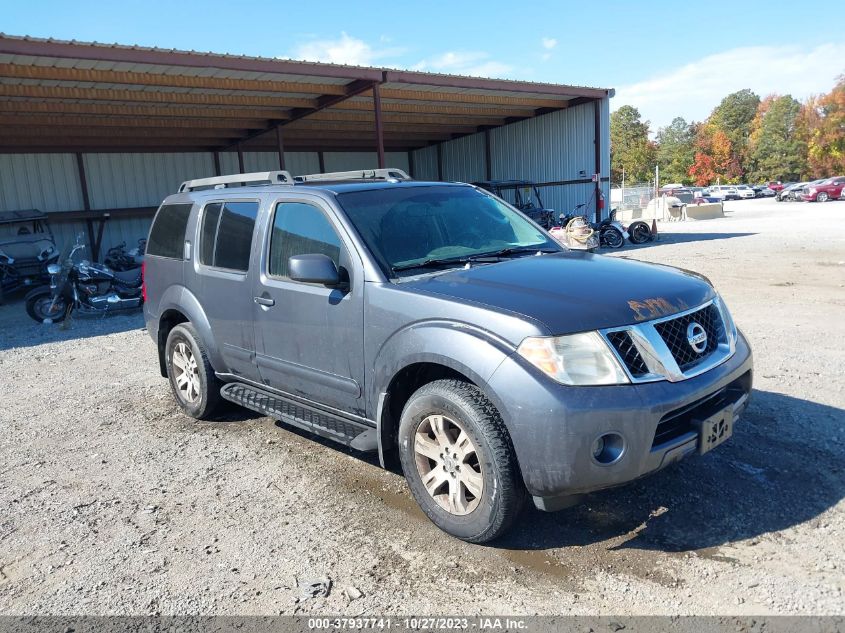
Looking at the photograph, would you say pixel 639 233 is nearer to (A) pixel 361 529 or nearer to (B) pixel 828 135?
(A) pixel 361 529

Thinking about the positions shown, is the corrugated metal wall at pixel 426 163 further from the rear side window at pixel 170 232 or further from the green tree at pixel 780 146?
the green tree at pixel 780 146

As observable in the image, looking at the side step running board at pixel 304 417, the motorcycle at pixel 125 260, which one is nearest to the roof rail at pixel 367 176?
the side step running board at pixel 304 417

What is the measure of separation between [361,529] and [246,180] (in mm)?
3156

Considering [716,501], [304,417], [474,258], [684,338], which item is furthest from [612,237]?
[684,338]

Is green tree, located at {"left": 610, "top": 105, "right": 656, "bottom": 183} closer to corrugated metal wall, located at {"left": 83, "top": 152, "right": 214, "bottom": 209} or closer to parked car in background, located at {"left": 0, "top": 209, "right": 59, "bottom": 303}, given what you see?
corrugated metal wall, located at {"left": 83, "top": 152, "right": 214, "bottom": 209}

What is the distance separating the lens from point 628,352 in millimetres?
3039

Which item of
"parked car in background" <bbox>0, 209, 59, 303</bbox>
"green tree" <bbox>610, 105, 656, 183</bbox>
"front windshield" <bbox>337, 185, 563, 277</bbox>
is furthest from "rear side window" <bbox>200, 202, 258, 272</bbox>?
"green tree" <bbox>610, 105, 656, 183</bbox>

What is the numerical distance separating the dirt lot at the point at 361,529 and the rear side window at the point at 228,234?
4.49ft

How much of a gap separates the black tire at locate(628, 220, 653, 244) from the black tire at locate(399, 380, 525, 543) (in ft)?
57.0

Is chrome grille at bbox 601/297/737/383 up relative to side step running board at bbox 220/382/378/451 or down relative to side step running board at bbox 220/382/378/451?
up

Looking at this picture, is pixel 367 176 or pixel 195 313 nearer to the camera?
pixel 195 313

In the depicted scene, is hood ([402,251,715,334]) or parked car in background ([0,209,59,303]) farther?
parked car in background ([0,209,59,303])

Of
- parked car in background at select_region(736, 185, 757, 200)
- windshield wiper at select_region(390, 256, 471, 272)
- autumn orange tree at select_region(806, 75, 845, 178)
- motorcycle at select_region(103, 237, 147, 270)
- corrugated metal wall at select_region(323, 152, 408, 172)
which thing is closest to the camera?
windshield wiper at select_region(390, 256, 471, 272)

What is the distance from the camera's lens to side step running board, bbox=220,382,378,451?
378 cm
